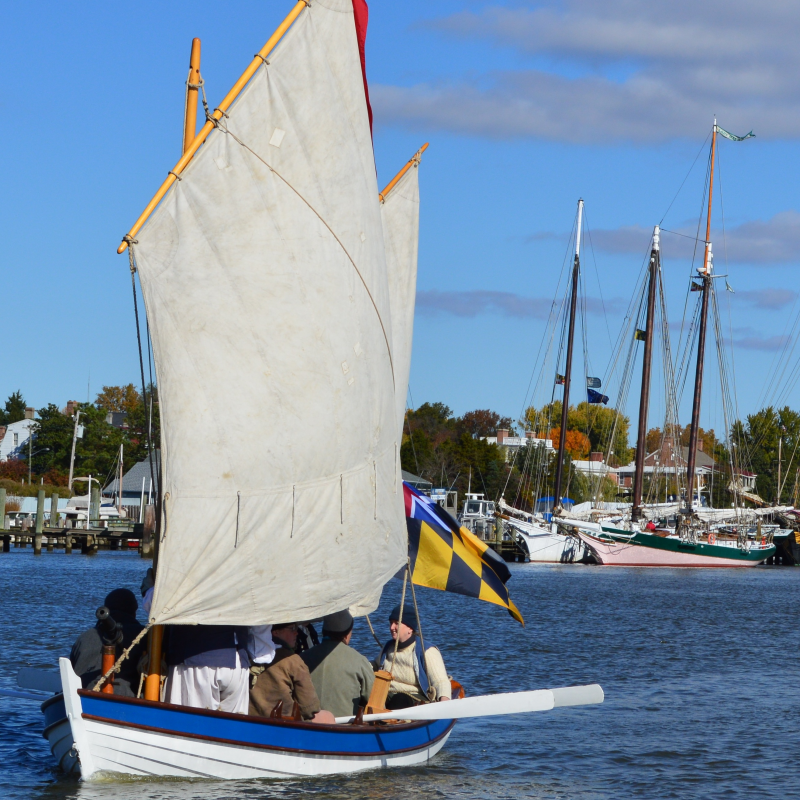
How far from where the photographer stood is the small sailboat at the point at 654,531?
73625 mm

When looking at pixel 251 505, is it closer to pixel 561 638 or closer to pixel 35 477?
pixel 561 638

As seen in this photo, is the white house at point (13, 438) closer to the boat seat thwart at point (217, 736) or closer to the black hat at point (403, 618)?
the black hat at point (403, 618)

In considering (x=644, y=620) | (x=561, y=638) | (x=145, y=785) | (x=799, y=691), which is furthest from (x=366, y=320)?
(x=644, y=620)

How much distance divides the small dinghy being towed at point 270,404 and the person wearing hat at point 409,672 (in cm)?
39

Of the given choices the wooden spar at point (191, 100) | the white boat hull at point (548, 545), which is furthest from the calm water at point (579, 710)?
the white boat hull at point (548, 545)

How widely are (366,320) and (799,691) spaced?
45.5ft

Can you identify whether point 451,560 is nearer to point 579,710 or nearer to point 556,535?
point 579,710

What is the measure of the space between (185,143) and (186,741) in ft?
20.1

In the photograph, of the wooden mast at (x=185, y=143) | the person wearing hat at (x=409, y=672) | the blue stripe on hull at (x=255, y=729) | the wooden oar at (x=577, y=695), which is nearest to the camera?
the blue stripe on hull at (x=255, y=729)

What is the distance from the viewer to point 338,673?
13461mm

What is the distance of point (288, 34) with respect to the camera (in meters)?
12.9

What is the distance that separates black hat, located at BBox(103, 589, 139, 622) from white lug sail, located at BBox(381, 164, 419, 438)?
20.0ft

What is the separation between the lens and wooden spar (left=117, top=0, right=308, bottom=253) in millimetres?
11883

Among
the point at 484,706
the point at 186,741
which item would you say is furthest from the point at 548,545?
the point at 186,741
